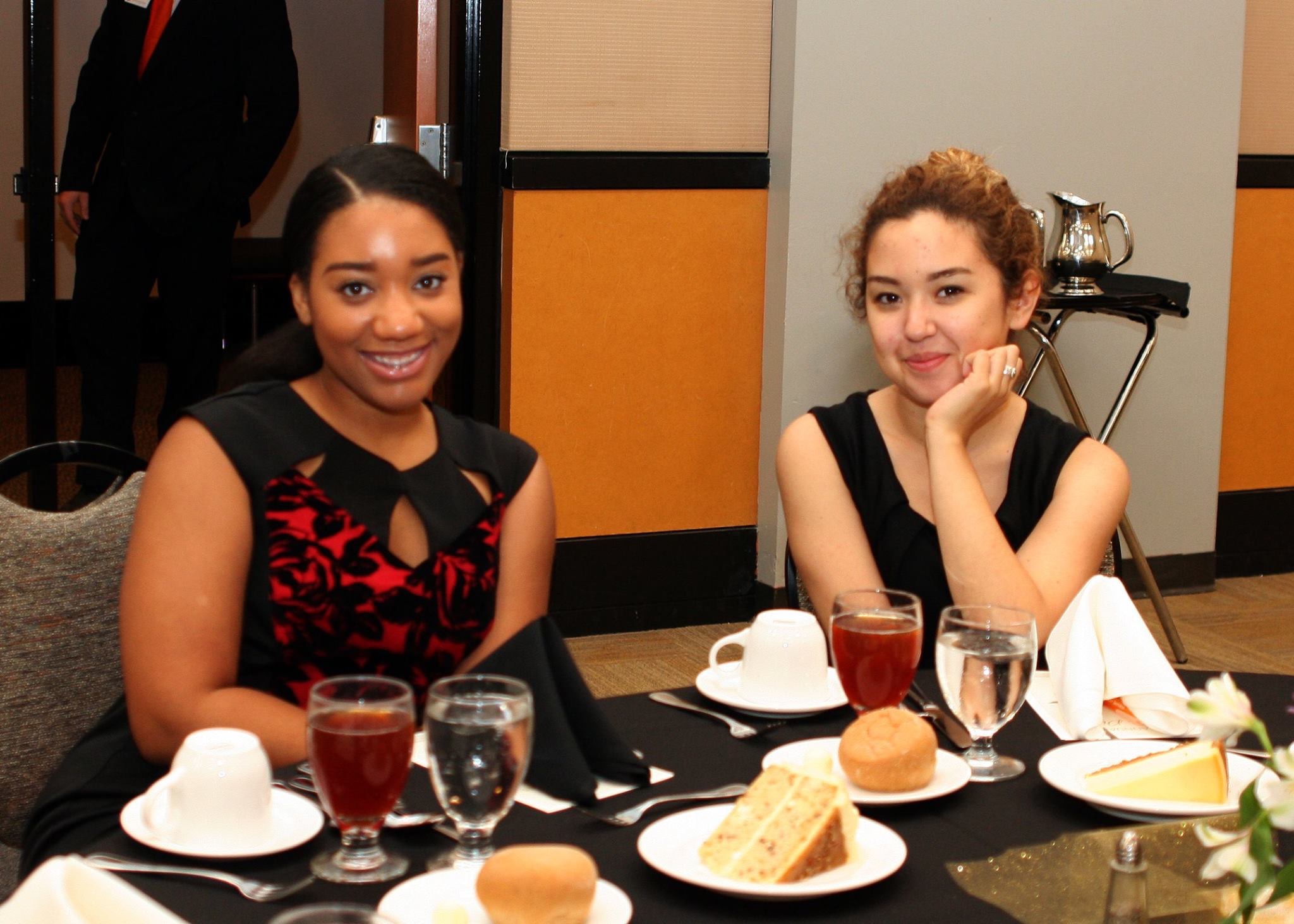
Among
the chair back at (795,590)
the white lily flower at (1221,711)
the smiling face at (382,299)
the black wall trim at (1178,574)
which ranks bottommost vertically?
the black wall trim at (1178,574)

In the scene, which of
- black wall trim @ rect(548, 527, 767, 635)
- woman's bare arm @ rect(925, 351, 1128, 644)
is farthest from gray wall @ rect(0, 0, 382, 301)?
woman's bare arm @ rect(925, 351, 1128, 644)

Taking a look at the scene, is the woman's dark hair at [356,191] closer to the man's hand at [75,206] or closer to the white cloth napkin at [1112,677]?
the white cloth napkin at [1112,677]

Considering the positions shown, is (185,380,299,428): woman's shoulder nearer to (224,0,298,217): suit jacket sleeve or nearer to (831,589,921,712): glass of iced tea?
(831,589,921,712): glass of iced tea

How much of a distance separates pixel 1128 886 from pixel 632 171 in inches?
121

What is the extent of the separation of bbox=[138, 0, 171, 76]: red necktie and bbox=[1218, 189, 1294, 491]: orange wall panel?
3064 mm

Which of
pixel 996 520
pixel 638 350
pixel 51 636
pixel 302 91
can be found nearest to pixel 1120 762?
pixel 996 520

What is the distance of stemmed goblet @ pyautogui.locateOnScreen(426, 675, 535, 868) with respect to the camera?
1015 millimetres

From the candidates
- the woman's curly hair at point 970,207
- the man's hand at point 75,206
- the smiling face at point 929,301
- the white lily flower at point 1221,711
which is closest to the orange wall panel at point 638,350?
the man's hand at point 75,206

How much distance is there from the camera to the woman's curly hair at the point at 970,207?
206cm

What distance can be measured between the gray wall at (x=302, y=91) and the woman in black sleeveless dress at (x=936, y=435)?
5.78m

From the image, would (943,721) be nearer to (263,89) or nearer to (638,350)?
(638,350)

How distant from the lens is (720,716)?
1.38 meters

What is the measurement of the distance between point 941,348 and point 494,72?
2.04 m

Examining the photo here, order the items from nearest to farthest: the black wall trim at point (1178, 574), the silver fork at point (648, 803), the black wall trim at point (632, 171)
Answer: the silver fork at point (648, 803) → the black wall trim at point (632, 171) → the black wall trim at point (1178, 574)
